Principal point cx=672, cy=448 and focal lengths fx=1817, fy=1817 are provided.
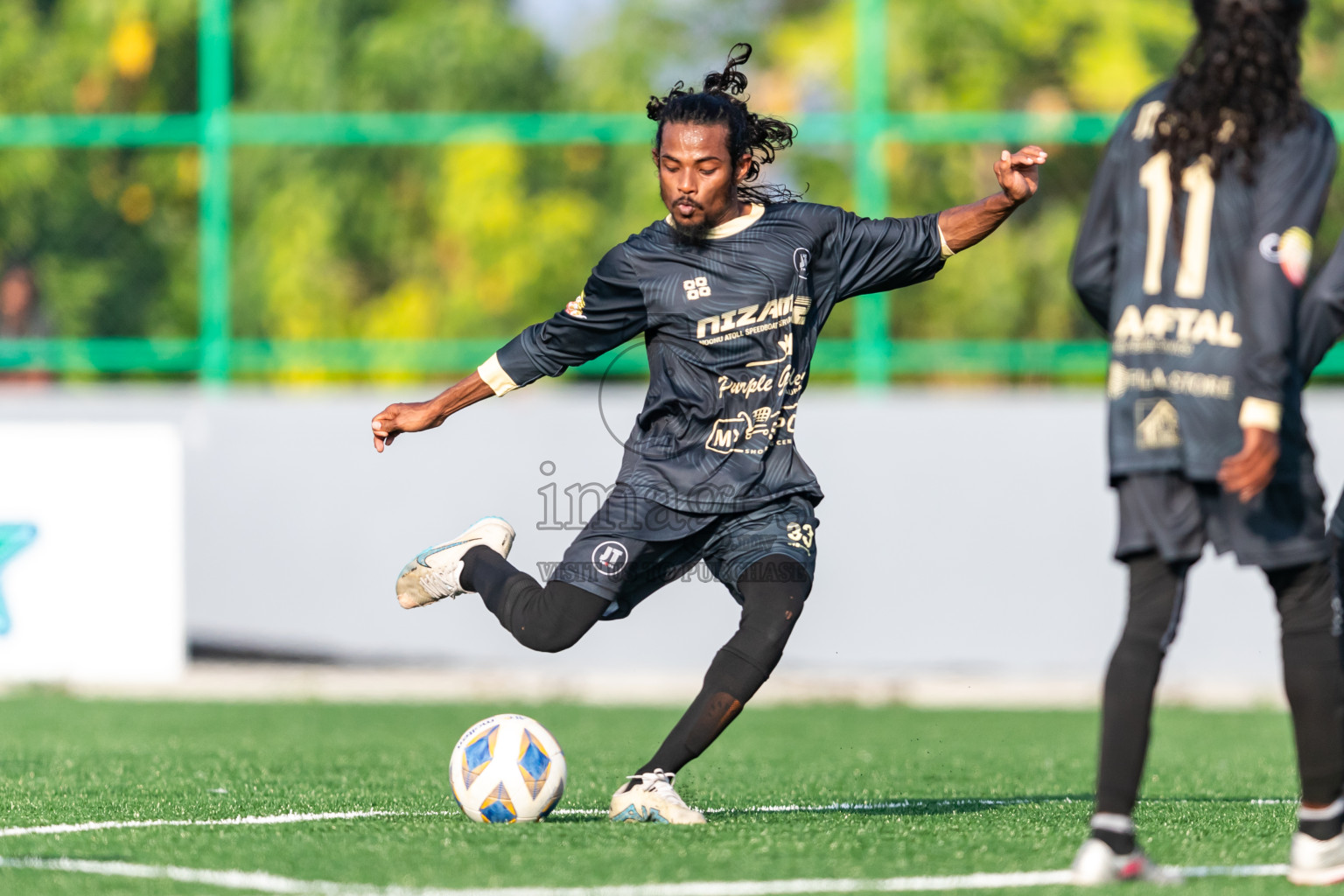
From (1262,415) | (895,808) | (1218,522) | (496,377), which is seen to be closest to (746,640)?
(895,808)

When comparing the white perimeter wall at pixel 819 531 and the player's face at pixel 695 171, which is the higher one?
the player's face at pixel 695 171

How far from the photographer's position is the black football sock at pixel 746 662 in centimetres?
508

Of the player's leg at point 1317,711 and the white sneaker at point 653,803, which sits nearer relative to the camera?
the player's leg at point 1317,711

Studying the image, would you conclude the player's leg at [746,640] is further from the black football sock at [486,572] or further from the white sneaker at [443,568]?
the white sneaker at [443,568]

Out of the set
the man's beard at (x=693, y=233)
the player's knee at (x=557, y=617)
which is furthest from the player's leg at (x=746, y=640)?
the man's beard at (x=693, y=233)

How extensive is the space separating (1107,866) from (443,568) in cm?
248

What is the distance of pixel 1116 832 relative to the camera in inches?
153

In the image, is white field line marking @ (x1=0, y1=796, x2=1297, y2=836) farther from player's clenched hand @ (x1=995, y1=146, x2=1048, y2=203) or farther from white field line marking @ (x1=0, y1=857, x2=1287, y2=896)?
player's clenched hand @ (x1=995, y1=146, x2=1048, y2=203)

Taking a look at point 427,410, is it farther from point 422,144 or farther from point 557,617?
point 422,144

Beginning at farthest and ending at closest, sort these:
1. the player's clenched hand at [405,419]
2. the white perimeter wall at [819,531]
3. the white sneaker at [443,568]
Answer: the white perimeter wall at [819,531]
the white sneaker at [443,568]
the player's clenched hand at [405,419]

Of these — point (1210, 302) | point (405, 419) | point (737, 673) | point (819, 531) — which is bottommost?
point (819, 531)

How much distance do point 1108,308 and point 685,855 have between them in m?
1.61

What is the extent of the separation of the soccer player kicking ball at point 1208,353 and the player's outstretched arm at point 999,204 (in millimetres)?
981

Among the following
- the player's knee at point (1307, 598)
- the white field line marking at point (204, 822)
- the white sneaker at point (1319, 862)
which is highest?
the player's knee at point (1307, 598)
